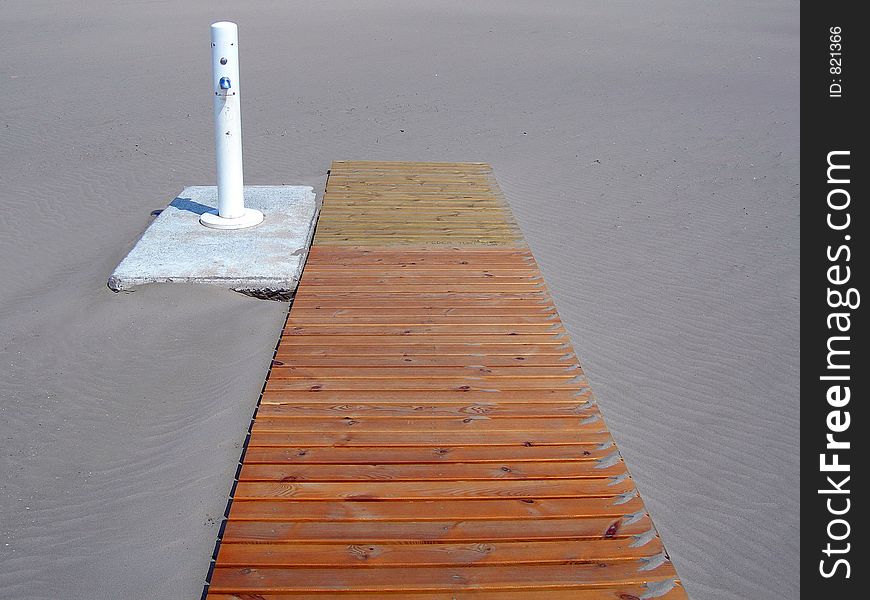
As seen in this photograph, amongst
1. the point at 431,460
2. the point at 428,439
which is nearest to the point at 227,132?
the point at 428,439

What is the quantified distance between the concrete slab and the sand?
146mm

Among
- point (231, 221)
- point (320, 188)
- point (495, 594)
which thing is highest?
point (231, 221)

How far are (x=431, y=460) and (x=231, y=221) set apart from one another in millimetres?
3659

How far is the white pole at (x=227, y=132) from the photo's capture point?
6.20 meters

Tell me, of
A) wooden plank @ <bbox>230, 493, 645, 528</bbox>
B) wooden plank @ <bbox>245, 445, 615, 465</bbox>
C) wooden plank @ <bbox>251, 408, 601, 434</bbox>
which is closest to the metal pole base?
wooden plank @ <bbox>251, 408, 601, 434</bbox>

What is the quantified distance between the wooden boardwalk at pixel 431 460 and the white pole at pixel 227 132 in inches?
44.0

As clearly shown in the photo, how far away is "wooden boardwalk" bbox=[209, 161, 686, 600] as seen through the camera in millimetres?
3080

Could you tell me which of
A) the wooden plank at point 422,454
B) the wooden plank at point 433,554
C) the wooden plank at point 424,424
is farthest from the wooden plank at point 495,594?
the wooden plank at point 424,424

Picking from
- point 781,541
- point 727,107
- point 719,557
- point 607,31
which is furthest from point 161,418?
→ point 607,31

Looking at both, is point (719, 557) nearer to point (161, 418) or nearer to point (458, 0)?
point (161, 418)

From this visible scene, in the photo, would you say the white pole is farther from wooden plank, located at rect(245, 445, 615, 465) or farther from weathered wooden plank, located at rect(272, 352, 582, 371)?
wooden plank, located at rect(245, 445, 615, 465)

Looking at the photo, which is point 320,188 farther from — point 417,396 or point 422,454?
point 422,454

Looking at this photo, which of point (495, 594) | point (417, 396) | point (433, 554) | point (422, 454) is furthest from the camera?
point (417, 396)

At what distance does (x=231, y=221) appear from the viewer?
22.0ft
